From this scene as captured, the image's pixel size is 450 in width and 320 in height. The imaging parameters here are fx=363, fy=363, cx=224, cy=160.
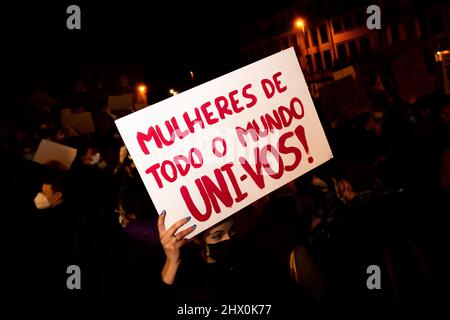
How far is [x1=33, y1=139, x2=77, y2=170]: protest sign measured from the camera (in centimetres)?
409

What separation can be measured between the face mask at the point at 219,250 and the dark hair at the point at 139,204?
575 mm

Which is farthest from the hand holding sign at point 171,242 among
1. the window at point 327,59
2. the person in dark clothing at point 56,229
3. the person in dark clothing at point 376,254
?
the window at point 327,59

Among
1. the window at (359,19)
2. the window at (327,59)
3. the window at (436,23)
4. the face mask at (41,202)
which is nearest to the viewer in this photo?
the face mask at (41,202)

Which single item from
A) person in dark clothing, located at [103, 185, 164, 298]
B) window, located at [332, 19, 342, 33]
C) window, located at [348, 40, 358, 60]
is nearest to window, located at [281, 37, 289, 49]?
window, located at [332, 19, 342, 33]

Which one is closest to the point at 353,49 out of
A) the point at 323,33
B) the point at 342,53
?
the point at 342,53

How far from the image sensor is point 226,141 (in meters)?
2.11

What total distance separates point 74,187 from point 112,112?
3.79ft

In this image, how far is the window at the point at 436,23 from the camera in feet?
118

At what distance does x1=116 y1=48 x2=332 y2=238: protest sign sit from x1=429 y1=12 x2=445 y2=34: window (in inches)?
1632

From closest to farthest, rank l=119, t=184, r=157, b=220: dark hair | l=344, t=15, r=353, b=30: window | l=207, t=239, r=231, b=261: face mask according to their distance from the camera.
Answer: l=207, t=239, r=231, b=261: face mask, l=119, t=184, r=157, b=220: dark hair, l=344, t=15, r=353, b=30: window

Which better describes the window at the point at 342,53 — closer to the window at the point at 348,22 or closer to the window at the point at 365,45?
the window at the point at 348,22

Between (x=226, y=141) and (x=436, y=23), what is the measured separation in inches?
1693

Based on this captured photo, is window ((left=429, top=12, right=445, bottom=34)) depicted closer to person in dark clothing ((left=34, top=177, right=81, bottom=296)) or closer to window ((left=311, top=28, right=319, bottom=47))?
window ((left=311, top=28, right=319, bottom=47))
